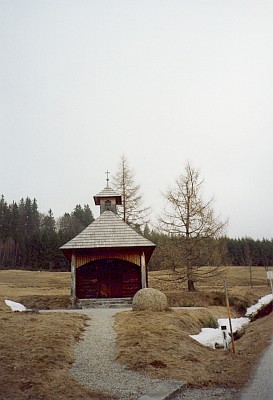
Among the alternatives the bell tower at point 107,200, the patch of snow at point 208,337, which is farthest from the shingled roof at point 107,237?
the patch of snow at point 208,337

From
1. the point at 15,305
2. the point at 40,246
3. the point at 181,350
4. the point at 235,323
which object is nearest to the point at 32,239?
the point at 40,246

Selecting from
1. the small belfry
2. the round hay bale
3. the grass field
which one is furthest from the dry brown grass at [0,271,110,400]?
the small belfry

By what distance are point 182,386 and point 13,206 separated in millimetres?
83048

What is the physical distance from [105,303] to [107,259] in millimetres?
3207

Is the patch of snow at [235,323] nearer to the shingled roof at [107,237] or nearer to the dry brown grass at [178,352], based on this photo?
the dry brown grass at [178,352]

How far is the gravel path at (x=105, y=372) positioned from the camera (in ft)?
23.6

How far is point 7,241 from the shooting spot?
75.3 meters

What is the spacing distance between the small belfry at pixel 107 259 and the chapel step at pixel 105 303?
0.90ft

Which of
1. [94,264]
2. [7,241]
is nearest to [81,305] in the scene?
[94,264]

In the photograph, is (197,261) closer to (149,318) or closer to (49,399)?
(149,318)

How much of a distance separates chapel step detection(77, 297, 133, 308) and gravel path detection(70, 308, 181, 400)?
8.23 meters

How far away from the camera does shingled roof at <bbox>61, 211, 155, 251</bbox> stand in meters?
21.2

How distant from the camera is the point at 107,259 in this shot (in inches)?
915

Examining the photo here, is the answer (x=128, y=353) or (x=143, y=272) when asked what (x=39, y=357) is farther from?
(x=143, y=272)
